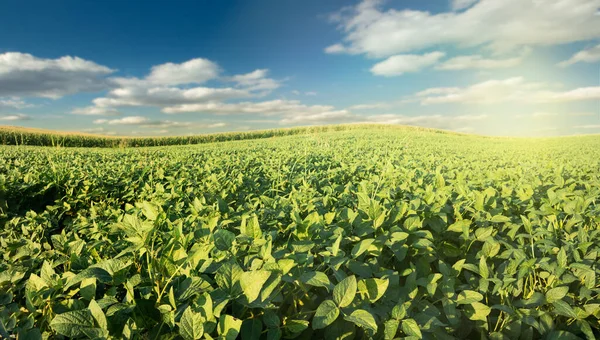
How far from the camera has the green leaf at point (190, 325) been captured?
1.04 metres

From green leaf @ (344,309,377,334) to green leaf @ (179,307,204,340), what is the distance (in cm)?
48

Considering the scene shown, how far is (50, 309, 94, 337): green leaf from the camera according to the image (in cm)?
108

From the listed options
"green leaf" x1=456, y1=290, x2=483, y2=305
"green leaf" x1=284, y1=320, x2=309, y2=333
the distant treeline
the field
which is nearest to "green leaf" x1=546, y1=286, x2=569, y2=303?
the field

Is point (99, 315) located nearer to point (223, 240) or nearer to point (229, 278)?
point (229, 278)

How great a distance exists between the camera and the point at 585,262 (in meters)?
2.10

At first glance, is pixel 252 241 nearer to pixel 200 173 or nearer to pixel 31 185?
pixel 200 173

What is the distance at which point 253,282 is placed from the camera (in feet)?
3.78

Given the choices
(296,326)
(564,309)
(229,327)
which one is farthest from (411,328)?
(564,309)

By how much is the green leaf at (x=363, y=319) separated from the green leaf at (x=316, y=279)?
0.14 metres

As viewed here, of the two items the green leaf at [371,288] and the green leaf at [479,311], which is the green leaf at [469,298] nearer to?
the green leaf at [479,311]

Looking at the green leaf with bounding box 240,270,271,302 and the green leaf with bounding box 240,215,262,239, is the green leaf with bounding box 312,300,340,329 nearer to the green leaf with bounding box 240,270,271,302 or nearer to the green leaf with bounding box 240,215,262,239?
the green leaf with bounding box 240,270,271,302

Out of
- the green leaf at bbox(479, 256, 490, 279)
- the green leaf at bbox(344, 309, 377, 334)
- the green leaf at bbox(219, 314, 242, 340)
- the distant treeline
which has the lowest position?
the green leaf at bbox(479, 256, 490, 279)

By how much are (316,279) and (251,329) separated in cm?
29

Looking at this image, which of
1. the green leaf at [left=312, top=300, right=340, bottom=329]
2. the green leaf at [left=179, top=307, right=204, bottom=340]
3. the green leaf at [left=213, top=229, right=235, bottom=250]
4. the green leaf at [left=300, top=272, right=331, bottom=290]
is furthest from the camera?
the green leaf at [left=213, top=229, right=235, bottom=250]
